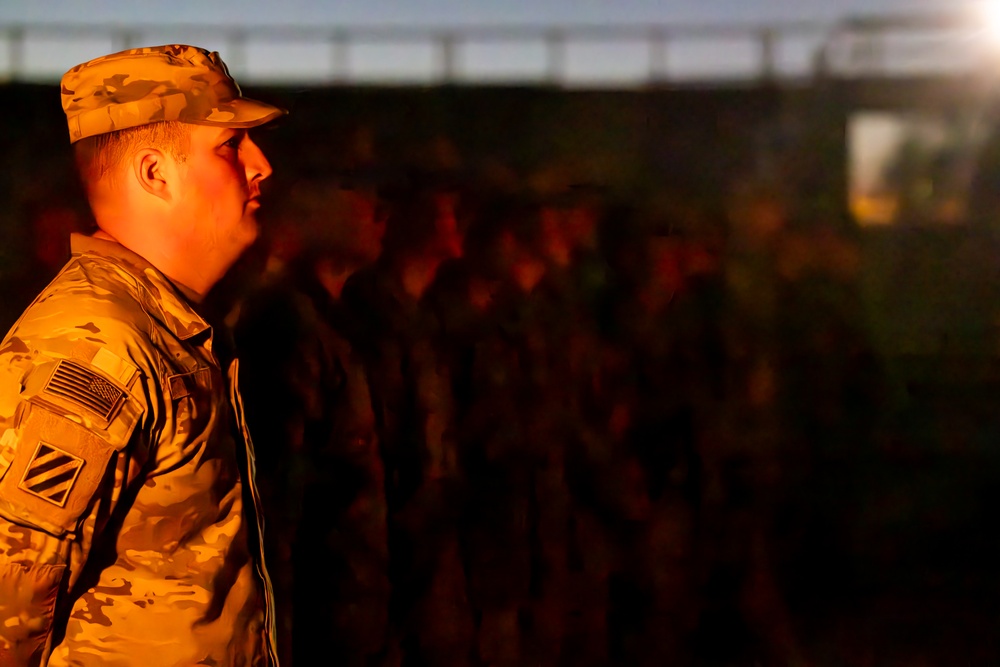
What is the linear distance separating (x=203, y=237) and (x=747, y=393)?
1176 millimetres

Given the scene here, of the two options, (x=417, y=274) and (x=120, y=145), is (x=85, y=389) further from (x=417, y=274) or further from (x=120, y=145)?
(x=417, y=274)

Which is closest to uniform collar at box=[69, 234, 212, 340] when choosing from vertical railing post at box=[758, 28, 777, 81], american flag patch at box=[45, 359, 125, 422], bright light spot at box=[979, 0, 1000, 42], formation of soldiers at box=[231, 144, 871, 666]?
american flag patch at box=[45, 359, 125, 422]

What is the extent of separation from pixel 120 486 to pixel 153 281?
0.27 metres

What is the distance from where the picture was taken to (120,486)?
3.39 feet

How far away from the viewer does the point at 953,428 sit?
1.94 m

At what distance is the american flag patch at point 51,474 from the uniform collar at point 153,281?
0.22m

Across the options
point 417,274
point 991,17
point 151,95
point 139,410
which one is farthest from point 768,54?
point 139,410

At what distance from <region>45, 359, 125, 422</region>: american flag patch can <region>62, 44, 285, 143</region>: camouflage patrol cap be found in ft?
1.19

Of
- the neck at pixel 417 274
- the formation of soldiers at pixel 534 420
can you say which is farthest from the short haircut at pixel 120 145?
the neck at pixel 417 274

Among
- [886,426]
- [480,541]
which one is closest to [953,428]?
[886,426]

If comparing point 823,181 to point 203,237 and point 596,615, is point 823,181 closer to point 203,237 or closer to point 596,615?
point 596,615

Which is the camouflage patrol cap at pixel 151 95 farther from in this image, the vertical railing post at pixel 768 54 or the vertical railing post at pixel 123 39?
the vertical railing post at pixel 768 54

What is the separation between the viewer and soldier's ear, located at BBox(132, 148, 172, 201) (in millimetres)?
1197

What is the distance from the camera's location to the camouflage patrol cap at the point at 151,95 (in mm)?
1203
